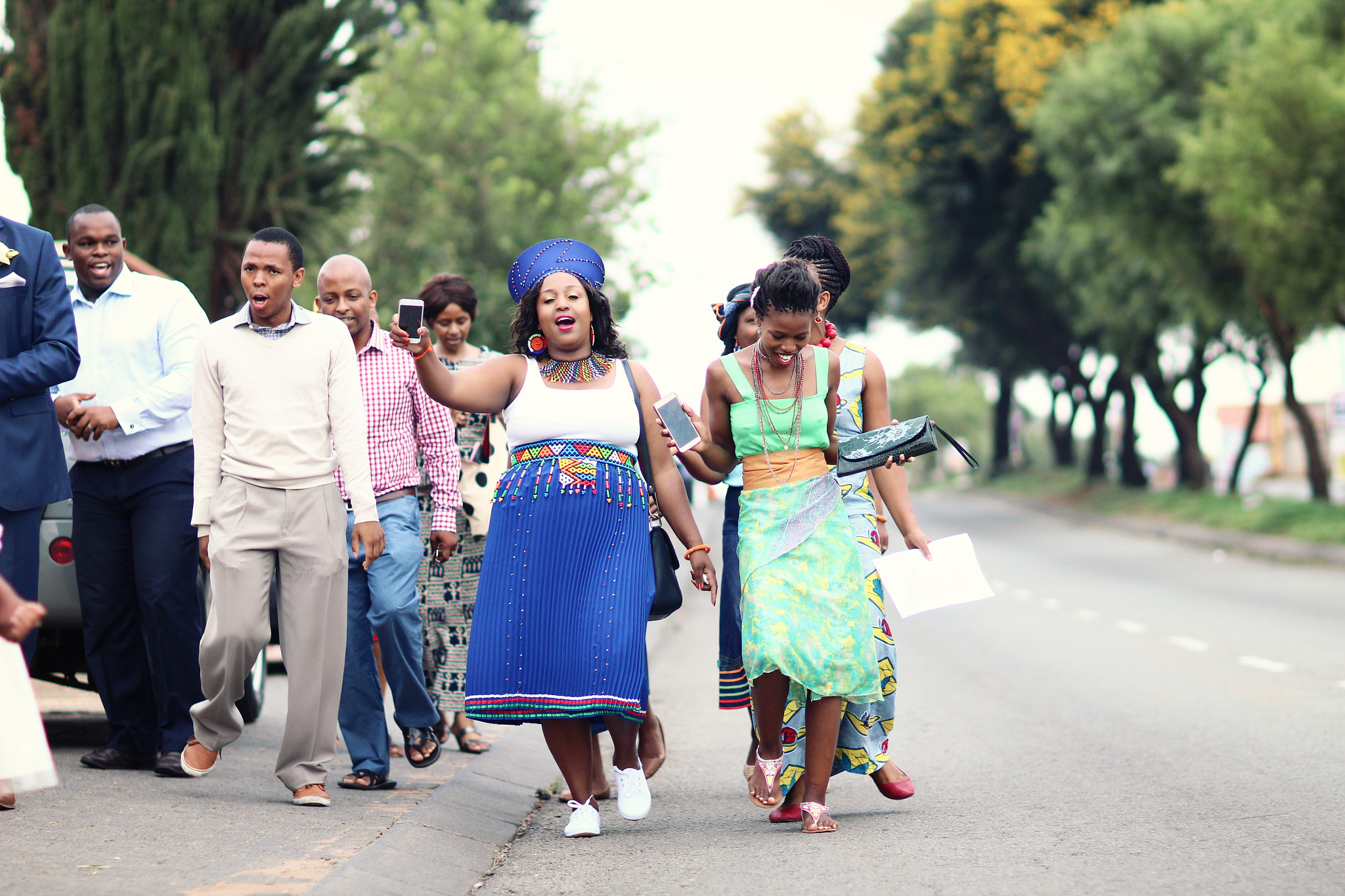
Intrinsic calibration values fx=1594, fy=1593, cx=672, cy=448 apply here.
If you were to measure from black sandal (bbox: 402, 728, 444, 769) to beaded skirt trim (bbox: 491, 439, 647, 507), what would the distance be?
1.49 meters

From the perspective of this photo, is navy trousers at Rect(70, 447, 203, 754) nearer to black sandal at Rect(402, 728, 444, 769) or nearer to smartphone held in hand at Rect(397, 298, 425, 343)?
black sandal at Rect(402, 728, 444, 769)

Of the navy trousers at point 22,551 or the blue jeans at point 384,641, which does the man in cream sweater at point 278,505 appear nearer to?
the blue jeans at point 384,641

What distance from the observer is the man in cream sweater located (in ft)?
18.4

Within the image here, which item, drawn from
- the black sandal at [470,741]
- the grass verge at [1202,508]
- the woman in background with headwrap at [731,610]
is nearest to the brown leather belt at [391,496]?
the woman in background with headwrap at [731,610]

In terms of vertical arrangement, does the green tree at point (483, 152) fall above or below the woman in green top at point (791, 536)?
above

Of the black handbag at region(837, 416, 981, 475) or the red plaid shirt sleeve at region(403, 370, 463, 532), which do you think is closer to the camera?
the black handbag at region(837, 416, 981, 475)

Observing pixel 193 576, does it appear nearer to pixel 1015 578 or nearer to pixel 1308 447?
pixel 1015 578

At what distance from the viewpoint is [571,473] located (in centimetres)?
539

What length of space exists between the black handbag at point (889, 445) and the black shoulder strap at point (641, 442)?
67 centimetres

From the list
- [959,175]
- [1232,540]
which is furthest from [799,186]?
[1232,540]

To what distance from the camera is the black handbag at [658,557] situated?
553cm

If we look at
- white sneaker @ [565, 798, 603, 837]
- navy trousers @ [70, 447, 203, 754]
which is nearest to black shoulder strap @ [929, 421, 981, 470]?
white sneaker @ [565, 798, 603, 837]

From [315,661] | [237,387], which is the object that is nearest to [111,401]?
[237,387]

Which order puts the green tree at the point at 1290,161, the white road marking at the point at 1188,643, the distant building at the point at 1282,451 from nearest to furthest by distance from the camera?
the white road marking at the point at 1188,643
the green tree at the point at 1290,161
the distant building at the point at 1282,451
